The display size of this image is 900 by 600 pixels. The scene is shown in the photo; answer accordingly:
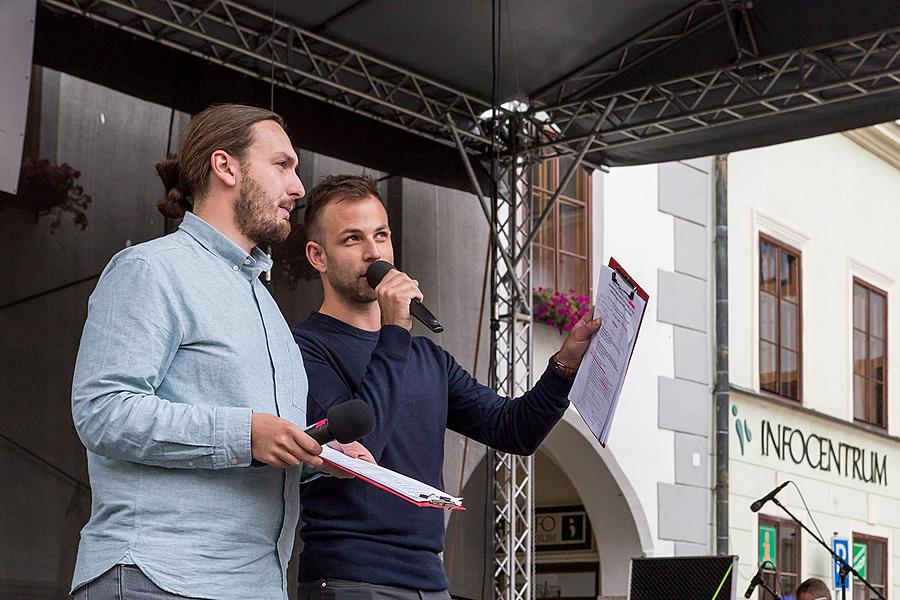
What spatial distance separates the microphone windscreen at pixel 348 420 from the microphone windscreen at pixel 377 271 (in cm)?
77

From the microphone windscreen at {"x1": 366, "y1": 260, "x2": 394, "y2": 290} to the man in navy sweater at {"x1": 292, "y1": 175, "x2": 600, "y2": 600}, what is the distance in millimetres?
60

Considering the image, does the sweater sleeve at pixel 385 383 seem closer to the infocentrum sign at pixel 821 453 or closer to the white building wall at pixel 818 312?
the white building wall at pixel 818 312

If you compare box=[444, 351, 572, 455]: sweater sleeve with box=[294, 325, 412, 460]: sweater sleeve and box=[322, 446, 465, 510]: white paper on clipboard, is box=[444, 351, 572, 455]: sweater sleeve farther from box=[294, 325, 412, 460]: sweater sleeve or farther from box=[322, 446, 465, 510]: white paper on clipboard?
box=[322, 446, 465, 510]: white paper on clipboard

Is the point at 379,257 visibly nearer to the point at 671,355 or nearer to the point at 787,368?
the point at 671,355

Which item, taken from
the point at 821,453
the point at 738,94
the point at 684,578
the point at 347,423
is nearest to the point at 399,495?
the point at 347,423

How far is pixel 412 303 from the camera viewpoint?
2326 mm

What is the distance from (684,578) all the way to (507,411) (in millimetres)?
3949

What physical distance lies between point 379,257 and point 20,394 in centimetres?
379

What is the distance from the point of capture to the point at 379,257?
2.53m

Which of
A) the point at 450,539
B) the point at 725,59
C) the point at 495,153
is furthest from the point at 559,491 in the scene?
the point at 725,59

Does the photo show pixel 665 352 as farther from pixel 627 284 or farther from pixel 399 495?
pixel 399 495

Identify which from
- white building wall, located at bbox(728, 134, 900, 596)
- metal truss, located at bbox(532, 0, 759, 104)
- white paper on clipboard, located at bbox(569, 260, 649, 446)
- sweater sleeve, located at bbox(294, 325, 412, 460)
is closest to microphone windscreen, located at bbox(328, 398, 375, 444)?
sweater sleeve, located at bbox(294, 325, 412, 460)

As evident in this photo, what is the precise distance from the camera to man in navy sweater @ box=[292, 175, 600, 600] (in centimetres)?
226

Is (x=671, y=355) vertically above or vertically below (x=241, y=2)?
below
